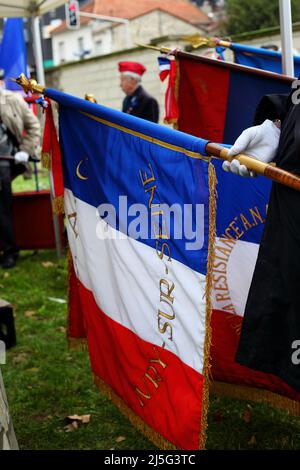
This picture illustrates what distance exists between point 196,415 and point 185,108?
2.66 m

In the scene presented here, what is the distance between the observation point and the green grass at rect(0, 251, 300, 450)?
3.12 m

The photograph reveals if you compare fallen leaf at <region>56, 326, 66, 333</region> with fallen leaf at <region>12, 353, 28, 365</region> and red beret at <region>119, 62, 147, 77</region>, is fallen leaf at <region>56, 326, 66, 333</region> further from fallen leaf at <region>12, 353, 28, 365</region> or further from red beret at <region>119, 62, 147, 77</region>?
red beret at <region>119, 62, 147, 77</region>

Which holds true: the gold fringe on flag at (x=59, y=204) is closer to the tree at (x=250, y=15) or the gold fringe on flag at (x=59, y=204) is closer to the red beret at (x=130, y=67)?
the red beret at (x=130, y=67)

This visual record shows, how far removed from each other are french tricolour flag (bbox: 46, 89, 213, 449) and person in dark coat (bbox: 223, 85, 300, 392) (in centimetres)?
19

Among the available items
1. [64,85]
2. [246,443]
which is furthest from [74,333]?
[64,85]

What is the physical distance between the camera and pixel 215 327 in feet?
10.3

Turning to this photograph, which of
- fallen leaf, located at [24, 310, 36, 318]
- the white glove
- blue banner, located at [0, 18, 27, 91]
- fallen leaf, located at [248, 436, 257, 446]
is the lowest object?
fallen leaf, located at [24, 310, 36, 318]

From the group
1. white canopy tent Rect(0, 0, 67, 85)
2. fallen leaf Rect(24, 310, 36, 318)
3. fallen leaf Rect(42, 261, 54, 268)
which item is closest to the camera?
fallen leaf Rect(24, 310, 36, 318)

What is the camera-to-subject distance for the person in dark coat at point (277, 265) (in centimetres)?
211

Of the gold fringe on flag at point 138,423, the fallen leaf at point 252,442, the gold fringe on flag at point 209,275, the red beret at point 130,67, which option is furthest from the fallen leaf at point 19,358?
the red beret at point 130,67

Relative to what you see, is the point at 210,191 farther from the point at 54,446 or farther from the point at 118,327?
the point at 54,446

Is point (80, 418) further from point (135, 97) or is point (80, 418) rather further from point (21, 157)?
point (135, 97)

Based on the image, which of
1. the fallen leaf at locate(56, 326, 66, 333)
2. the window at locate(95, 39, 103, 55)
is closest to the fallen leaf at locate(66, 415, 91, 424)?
the fallen leaf at locate(56, 326, 66, 333)

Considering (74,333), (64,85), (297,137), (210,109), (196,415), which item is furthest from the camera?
(64,85)
